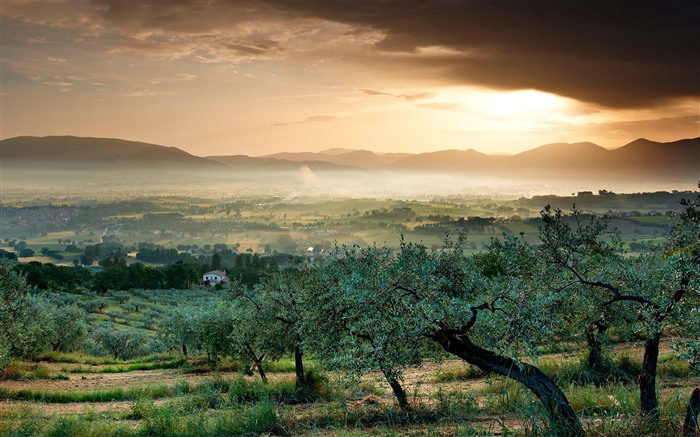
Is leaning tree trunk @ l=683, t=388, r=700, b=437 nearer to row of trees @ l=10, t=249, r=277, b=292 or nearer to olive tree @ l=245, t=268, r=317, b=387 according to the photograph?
olive tree @ l=245, t=268, r=317, b=387

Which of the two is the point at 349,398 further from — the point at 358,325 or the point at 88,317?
the point at 88,317

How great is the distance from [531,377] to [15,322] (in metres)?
30.4

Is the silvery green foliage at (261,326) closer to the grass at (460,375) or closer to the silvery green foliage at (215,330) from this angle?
the silvery green foliage at (215,330)

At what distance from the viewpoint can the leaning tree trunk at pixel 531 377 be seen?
818cm

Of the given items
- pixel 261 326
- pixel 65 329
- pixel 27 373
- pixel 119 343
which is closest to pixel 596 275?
pixel 261 326

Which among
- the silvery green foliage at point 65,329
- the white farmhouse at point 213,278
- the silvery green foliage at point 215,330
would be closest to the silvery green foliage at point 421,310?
the silvery green foliage at point 215,330

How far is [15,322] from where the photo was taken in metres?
28.5

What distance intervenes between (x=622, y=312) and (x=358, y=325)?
882cm

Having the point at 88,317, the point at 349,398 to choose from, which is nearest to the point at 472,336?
the point at 349,398

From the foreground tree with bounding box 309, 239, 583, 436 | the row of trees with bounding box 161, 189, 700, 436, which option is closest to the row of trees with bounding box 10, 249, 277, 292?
the row of trees with bounding box 161, 189, 700, 436

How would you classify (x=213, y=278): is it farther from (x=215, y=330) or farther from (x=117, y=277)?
(x=215, y=330)

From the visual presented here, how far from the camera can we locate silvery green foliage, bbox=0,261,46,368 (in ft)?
90.8

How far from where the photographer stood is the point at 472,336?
1222cm

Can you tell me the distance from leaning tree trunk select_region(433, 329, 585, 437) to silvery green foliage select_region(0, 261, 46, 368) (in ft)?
87.1
